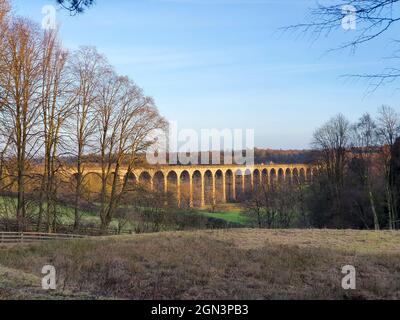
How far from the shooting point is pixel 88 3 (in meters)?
6.52

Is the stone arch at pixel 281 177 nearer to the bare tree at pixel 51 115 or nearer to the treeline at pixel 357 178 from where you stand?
the treeline at pixel 357 178

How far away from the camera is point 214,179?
256ft

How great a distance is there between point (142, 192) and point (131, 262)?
56.4ft

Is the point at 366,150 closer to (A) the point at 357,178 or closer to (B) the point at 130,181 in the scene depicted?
(A) the point at 357,178

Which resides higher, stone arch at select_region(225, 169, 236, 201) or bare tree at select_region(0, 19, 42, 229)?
bare tree at select_region(0, 19, 42, 229)

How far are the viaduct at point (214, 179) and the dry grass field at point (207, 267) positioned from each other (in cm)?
1383

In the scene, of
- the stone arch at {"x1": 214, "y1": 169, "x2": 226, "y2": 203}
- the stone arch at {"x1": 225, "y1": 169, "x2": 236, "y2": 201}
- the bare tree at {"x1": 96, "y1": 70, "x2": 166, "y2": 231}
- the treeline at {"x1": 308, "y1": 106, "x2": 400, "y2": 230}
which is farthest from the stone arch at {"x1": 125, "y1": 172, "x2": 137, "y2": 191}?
the stone arch at {"x1": 225, "y1": 169, "x2": 236, "y2": 201}

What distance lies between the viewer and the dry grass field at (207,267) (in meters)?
10.6

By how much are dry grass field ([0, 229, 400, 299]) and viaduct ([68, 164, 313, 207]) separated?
13832mm

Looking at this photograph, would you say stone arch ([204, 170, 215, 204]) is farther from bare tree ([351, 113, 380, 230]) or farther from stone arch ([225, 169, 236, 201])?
bare tree ([351, 113, 380, 230])

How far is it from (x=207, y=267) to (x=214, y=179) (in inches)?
2488

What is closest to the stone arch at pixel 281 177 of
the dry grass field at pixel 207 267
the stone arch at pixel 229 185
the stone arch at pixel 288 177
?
the stone arch at pixel 288 177

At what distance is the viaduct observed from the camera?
37.6 metres

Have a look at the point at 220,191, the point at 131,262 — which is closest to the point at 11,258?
the point at 131,262
